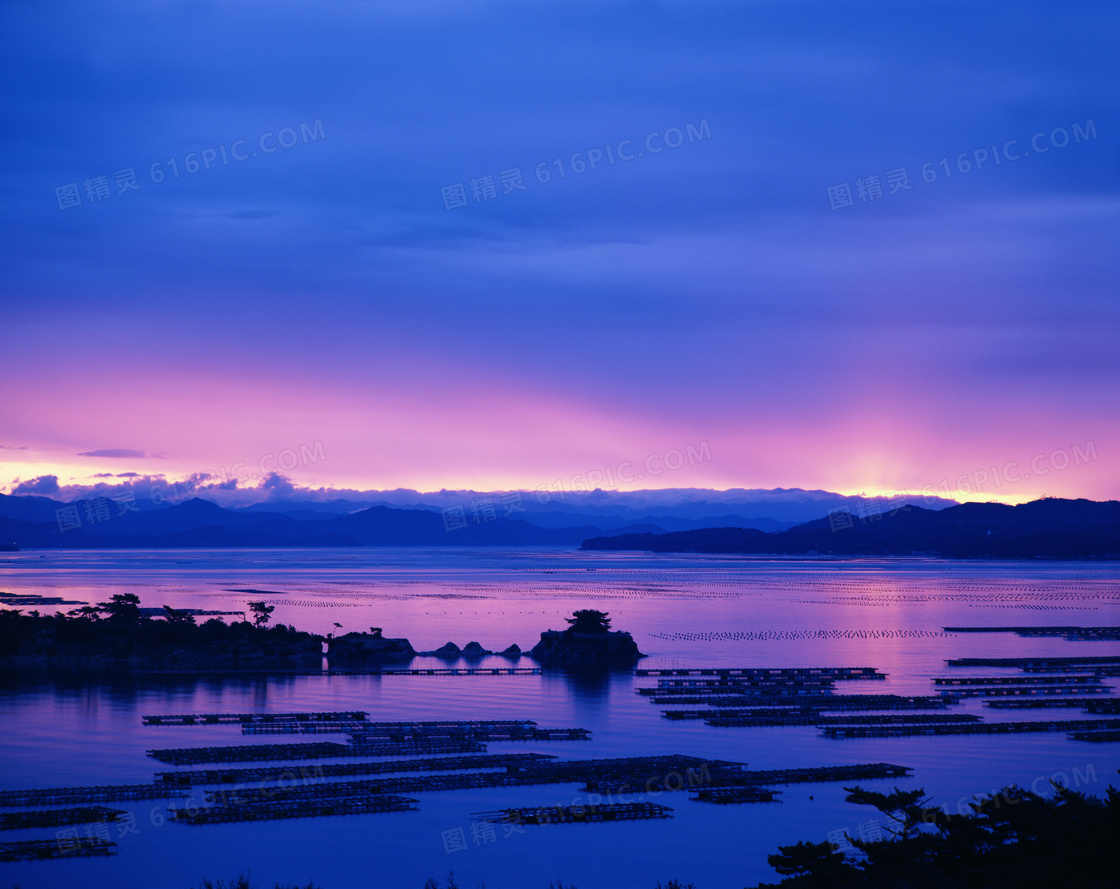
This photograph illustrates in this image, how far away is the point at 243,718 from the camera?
5594 centimetres

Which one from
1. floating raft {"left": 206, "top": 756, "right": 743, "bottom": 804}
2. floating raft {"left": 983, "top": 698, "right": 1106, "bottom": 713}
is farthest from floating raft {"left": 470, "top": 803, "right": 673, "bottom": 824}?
floating raft {"left": 983, "top": 698, "right": 1106, "bottom": 713}

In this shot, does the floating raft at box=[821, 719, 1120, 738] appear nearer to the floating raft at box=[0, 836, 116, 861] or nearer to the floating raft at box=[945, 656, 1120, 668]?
the floating raft at box=[945, 656, 1120, 668]

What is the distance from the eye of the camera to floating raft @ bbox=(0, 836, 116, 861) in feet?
107

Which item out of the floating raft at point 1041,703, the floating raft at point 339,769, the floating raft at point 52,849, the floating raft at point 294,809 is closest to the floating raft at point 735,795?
the floating raft at point 339,769

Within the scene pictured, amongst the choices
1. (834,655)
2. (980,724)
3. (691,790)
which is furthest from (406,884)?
(834,655)

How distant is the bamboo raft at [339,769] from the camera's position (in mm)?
41781

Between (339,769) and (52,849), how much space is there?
1243 cm

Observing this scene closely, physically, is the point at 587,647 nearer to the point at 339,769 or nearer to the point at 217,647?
the point at 217,647

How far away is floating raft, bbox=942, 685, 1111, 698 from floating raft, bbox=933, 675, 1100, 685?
2.37ft

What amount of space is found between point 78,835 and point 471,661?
47767 millimetres

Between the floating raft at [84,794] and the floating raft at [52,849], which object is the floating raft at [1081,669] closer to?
the floating raft at [84,794]

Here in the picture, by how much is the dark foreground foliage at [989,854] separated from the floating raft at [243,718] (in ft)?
109

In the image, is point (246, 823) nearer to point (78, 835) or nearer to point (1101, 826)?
point (78, 835)

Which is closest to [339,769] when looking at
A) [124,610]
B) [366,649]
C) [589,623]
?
[366,649]
